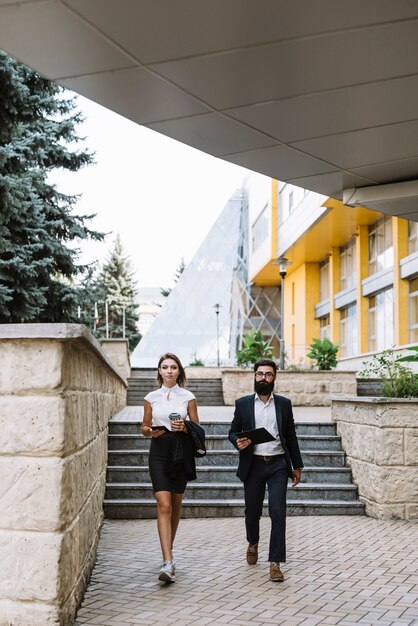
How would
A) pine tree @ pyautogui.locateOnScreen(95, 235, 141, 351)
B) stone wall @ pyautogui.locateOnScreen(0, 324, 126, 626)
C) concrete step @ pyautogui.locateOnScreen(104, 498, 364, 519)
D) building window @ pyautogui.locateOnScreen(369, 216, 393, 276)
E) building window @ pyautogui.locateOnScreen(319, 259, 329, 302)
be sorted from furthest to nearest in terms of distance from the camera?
pine tree @ pyautogui.locateOnScreen(95, 235, 141, 351) < building window @ pyautogui.locateOnScreen(319, 259, 329, 302) < building window @ pyautogui.locateOnScreen(369, 216, 393, 276) < concrete step @ pyautogui.locateOnScreen(104, 498, 364, 519) < stone wall @ pyautogui.locateOnScreen(0, 324, 126, 626)

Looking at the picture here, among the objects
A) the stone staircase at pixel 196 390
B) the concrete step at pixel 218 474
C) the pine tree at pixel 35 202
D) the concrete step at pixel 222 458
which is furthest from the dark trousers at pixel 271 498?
the stone staircase at pixel 196 390

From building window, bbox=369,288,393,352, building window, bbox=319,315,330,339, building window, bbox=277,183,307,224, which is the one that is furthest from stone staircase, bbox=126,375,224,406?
building window, bbox=319,315,330,339

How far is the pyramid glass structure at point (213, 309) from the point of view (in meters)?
59.5

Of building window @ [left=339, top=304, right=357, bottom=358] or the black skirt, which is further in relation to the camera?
building window @ [left=339, top=304, right=357, bottom=358]

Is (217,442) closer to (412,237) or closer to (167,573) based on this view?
(167,573)

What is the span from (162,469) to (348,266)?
34729 millimetres

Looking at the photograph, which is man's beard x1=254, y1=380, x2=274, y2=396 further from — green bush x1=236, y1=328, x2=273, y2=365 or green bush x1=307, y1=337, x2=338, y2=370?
green bush x1=236, y1=328, x2=273, y2=365

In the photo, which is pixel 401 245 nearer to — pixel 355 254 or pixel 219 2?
pixel 355 254

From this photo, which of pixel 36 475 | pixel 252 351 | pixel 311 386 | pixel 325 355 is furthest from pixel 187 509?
pixel 252 351

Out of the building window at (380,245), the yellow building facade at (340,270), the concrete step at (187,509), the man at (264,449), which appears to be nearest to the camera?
the man at (264,449)

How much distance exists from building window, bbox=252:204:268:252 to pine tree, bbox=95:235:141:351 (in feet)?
95.0

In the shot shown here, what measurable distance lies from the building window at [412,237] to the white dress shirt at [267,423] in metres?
22.8

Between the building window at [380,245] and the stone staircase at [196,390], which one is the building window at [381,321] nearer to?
the building window at [380,245]

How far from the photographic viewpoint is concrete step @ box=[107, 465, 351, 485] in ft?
36.7
